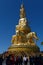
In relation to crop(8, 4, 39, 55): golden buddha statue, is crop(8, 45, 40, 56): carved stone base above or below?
below

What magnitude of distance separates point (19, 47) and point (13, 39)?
2.79 meters

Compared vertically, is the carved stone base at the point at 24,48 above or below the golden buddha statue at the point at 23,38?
below

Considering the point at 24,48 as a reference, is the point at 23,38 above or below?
above

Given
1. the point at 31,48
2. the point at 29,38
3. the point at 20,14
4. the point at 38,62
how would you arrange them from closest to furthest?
the point at 38,62
the point at 31,48
the point at 29,38
the point at 20,14

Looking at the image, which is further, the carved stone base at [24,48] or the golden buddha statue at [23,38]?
the golden buddha statue at [23,38]

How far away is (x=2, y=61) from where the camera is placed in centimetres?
1970

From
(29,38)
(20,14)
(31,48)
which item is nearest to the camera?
(31,48)

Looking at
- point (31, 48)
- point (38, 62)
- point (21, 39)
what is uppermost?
point (21, 39)

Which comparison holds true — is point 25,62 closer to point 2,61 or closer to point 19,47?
point 2,61

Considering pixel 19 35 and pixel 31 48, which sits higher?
pixel 19 35

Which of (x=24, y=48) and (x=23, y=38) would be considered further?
(x=23, y=38)

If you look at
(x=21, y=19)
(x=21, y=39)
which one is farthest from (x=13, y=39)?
(x=21, y=19)

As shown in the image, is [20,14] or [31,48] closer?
[31,48]

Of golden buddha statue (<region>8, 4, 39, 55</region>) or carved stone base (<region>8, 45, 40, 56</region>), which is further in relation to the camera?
golden buddha statue (<region>8, 4, 39, 55</region>)
